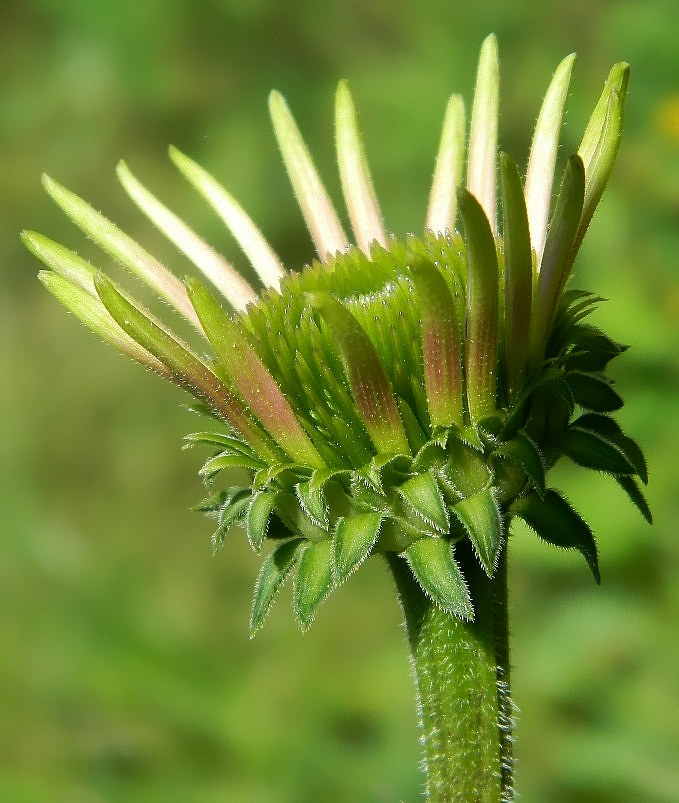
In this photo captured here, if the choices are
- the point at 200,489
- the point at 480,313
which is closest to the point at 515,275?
the point at 480,313

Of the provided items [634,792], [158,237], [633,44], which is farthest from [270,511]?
[158,237]

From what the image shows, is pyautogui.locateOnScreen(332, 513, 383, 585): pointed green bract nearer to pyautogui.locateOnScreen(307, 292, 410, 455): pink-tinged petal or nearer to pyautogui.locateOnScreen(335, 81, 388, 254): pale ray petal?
pyautogui.locateOnScreen(307, 292, 410, 455): pink-tinged petal

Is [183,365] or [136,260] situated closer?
[183,365]

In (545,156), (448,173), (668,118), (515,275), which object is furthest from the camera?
(668,118)

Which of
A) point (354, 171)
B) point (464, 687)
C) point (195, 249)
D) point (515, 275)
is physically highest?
point (354, 171)

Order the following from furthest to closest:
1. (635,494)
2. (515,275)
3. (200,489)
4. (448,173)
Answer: (200,489) → (448,173) → (635,494) → (515,275)

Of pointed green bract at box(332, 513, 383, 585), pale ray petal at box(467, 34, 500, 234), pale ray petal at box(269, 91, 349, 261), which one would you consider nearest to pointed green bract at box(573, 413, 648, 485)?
pointed green bract at box(332, 513, 383, 585)

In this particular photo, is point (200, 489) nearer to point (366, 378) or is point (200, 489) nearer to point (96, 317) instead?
point (96, 317)

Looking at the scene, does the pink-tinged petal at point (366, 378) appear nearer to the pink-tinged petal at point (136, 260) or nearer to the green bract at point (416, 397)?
the green bract at point (416, 397)
